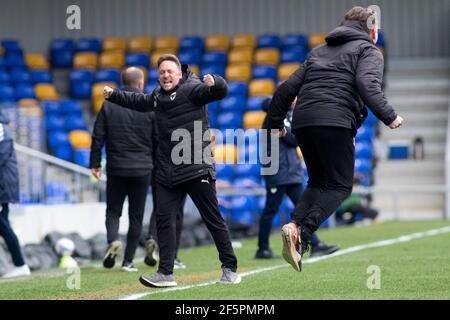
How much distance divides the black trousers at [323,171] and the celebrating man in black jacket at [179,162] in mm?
777

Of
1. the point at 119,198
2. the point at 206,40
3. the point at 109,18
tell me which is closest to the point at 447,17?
the point at 206,40

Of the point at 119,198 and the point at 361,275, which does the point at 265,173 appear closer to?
the point at 119,198

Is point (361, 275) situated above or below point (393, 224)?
above

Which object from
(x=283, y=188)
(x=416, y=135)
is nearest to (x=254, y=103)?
(x=416, y=135)

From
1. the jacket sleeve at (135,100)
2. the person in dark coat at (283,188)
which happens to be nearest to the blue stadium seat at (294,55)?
the person in dark coat at (283,188)

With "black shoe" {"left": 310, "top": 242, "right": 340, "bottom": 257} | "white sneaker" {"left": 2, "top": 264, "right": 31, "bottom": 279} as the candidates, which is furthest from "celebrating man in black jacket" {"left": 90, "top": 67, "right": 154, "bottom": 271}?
"black shoe" {"left": 310, "top": 242, "right": 340, "bottom": 257}

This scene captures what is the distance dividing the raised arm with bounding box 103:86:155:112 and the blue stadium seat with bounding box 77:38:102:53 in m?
18.6

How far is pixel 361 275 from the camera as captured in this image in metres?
10.0

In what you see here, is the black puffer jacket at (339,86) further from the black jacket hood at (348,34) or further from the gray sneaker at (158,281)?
the gray sneaker at (158,281)

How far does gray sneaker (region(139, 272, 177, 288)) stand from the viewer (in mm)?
9180

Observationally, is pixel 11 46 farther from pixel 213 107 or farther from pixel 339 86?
pixel 339 86

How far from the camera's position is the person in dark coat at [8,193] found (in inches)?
493

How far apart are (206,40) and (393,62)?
14.4 feet

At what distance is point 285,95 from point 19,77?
17.5 metres
